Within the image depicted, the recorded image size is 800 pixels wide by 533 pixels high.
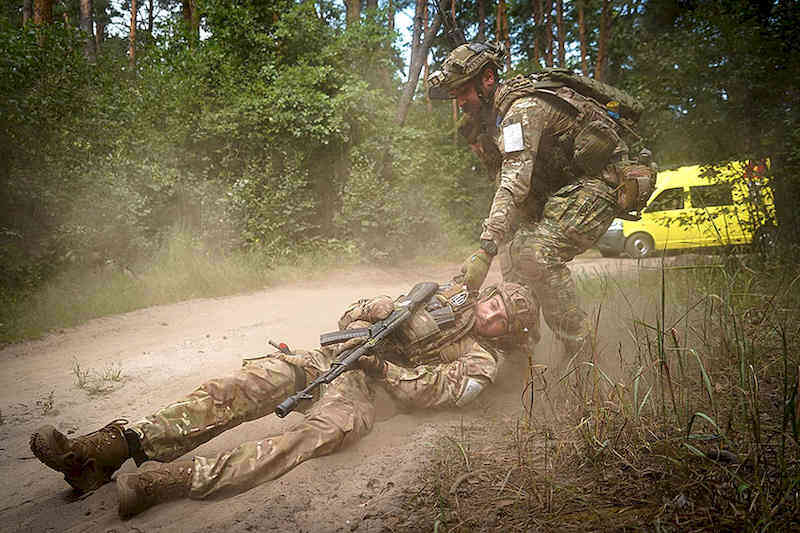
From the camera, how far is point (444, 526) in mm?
1607

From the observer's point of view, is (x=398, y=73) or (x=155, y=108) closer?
(x=155, y=108)

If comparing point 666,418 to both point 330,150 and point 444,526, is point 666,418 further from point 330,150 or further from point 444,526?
point 330,150

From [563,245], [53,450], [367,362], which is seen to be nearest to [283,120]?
[563,245]

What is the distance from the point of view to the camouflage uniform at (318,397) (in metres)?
2.11

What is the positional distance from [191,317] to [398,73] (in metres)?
7.22

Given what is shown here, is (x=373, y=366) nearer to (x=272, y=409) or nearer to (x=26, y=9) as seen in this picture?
(x=272, y=409)

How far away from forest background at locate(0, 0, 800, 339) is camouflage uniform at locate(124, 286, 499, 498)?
3.77 m

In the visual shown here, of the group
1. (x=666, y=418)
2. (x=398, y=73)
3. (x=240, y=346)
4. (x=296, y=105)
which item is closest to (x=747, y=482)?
(x=666, y=418)

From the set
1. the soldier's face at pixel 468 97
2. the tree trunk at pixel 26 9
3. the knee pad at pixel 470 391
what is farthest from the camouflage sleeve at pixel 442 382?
the tree trunk at pixel 26 9

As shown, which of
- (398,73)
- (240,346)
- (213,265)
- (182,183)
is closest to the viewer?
(240,346)

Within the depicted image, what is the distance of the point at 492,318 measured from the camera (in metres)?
3.06

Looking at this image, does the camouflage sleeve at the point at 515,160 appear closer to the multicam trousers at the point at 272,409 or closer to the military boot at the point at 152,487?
the multicam trousers at the point at 272,409

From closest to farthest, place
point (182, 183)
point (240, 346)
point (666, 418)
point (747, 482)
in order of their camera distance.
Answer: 1. point (747, 482)
2. point (666, 418)
3. point (240, 346)
4. point (182, 183)

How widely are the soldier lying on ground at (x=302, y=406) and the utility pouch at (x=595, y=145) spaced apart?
1.03 m
